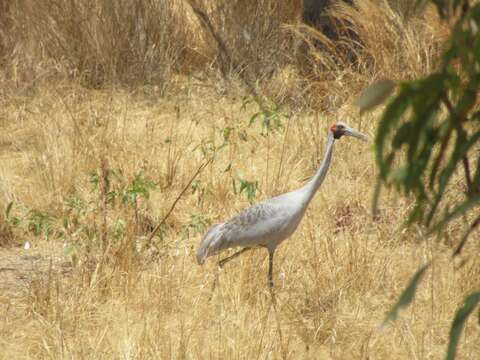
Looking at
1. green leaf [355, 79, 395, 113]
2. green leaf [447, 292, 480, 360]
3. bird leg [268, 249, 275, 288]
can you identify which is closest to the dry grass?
bird leg [268, 249, 275, 288]

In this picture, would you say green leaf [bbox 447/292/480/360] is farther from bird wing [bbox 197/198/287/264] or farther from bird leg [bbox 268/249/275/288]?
bird wing [bbox 197/198/287/264]

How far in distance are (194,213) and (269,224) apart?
1.29 m

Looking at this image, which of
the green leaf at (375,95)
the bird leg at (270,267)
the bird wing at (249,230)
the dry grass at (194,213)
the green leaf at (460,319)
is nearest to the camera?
the green leaf at (375,95)

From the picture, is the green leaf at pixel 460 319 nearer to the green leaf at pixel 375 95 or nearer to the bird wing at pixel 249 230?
the green leaf at pixel 375 95

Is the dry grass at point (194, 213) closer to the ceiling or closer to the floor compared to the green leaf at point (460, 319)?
closer to the floor

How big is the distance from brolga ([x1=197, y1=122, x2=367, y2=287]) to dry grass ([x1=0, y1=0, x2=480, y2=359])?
0.13m

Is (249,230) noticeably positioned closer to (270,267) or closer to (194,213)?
(270,267)

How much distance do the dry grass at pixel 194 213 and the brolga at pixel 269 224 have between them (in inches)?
5.0

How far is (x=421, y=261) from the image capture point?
191 inches

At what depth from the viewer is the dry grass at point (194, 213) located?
4.23 m

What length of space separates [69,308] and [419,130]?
9.58 ft

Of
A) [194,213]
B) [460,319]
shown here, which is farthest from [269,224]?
[460,319]

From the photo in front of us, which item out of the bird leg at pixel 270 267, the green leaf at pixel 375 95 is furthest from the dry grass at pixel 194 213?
the green leaf at pixel 375 95

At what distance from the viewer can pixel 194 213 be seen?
6.09m
